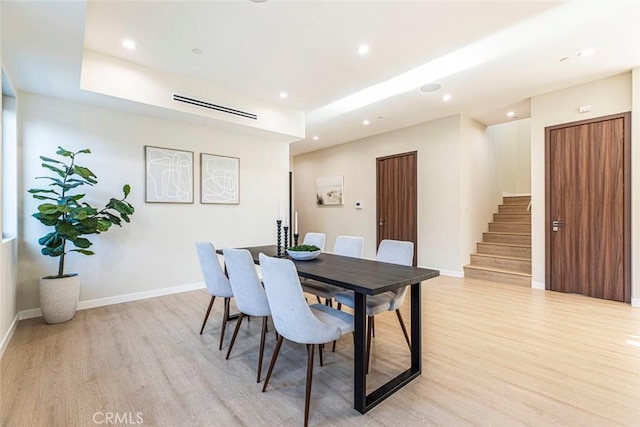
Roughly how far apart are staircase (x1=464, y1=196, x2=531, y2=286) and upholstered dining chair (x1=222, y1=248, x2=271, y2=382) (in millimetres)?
4174

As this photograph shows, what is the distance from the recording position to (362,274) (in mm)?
2039

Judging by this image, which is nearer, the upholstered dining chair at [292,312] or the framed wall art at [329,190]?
the upholstered dining chair at [292,312]

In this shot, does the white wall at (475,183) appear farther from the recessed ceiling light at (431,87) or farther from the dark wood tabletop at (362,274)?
the dark wood tabletop at (362,274)

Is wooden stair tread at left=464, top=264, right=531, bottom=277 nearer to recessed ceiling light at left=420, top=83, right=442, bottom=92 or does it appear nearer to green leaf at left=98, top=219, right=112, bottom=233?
recessed ceiling light at left=420, top=83, right=442, bottom=92

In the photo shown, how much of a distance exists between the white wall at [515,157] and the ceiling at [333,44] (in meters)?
2.75

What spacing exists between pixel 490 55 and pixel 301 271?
9.91 feet

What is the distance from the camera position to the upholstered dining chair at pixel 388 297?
2256 millimetres

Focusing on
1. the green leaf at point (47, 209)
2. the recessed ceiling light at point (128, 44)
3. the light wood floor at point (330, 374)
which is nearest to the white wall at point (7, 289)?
the light wood floor at point (330, 374)

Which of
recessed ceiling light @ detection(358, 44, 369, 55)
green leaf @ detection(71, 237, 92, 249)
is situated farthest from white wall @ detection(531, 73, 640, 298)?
green leaf @ detection(71, 237, 92, 249)

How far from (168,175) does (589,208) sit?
5645 mm

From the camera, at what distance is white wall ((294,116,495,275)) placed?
522 cm

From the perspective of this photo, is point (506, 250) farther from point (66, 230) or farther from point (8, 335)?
point (8, 335)

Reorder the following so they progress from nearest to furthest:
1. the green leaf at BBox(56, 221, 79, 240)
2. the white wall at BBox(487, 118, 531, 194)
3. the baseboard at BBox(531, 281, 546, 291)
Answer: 1. the green leaf at BBox(56, 221, 79, 240)
2. the baseboard at BBox(531, 281, 546, 291)
3. the white wall at BBox(487, 118, 531, 194)

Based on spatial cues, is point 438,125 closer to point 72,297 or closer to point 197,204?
point 197,204
